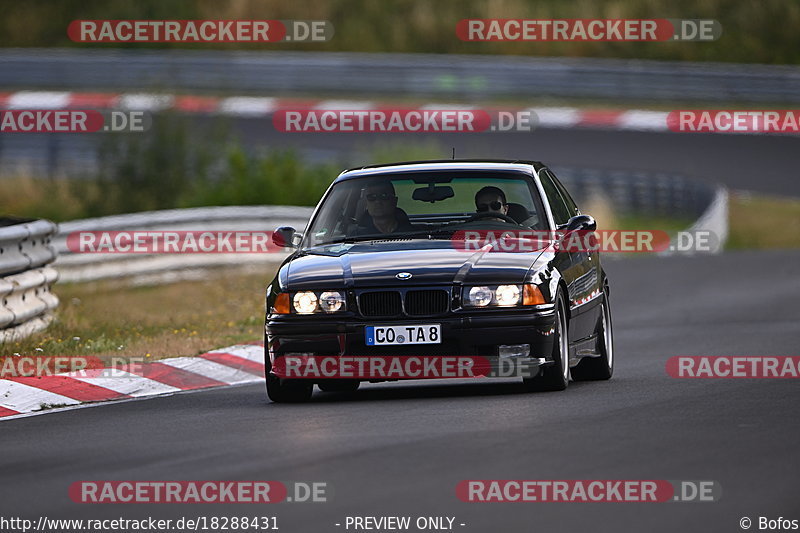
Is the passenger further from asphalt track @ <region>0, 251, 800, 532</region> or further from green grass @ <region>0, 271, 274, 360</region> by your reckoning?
green grass @ <region>0, 271, 274, 360</region>

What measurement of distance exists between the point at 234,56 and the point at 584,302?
28693 millimetres

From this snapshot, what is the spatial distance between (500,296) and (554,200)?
6.61 feet

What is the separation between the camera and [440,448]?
8320mm

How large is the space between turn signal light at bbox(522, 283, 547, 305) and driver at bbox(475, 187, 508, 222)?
1367 millimetres

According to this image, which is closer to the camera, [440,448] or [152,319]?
[440,448]

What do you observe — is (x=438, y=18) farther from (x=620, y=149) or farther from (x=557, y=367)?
(x=557, y=367)

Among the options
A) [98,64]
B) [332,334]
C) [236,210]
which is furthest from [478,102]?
[332,334]

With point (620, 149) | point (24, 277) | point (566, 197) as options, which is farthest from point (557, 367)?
point (620, 149)

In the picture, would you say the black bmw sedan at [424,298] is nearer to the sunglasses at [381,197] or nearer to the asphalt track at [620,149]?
the sunglasses at [381,197]

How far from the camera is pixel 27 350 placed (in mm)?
13250

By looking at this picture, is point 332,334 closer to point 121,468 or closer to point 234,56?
point 121,468

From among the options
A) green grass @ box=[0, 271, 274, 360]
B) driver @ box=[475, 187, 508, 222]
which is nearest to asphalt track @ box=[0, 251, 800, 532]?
driver @ box=[475, 187, 508, 222]

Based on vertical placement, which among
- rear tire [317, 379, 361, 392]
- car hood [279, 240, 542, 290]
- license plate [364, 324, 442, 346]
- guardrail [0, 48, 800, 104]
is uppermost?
guardrail [0, 48, 800, 104]

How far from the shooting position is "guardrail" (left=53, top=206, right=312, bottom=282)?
19.8 m
